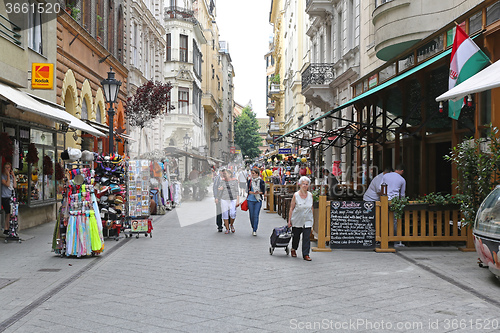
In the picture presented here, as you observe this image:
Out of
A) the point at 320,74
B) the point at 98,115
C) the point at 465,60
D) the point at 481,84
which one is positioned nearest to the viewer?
the point at 481,84

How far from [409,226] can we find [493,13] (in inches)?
162

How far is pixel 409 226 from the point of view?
1083 cm

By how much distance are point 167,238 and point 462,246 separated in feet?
20.9

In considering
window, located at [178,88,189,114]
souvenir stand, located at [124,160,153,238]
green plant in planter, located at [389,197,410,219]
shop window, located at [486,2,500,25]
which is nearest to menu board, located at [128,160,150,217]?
souvenir stand, located at [124,160,153,238]

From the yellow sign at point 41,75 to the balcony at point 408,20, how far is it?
29.4 feet

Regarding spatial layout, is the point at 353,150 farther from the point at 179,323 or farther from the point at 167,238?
the point at 179,323

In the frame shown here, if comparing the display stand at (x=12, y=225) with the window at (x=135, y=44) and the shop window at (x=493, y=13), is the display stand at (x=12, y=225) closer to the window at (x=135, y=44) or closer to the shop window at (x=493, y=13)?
the shop window at (x=493, y=13)

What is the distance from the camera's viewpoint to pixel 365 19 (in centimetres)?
2084

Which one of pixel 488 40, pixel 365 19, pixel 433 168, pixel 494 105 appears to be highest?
pixel 365 19

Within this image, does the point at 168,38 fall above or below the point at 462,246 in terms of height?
above

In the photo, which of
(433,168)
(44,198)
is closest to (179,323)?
(433,168)

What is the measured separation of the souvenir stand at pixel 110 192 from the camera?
41.8 feet

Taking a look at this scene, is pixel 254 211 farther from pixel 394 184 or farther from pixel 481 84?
pixel 481 84

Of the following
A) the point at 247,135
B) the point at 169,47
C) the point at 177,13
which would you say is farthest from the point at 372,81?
the point at 247,135
